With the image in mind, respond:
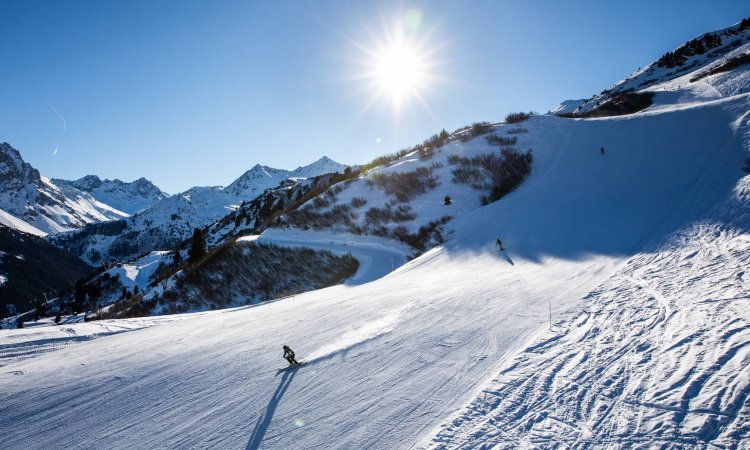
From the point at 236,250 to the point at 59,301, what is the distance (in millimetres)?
155063

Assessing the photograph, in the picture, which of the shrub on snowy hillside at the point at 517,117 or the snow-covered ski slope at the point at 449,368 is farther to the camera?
the shrub on snowy hillside at the point at 517,117

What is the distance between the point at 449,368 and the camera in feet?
21.7

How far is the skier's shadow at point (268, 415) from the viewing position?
5.18 m

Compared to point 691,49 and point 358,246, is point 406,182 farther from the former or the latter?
point 691,49

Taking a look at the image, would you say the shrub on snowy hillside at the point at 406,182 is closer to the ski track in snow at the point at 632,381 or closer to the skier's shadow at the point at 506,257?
the skier's shadow at the point at 506,257


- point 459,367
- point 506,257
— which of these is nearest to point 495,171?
point 506,257

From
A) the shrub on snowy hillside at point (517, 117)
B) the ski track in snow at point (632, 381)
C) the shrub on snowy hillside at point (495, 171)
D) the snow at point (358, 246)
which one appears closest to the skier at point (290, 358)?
the ski track in snow at point (632, 381)

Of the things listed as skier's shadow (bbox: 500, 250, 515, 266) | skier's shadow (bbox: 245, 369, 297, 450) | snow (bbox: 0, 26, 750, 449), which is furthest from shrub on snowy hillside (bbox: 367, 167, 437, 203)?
skier's shadow (bbox: 245, 369, 297, 450)

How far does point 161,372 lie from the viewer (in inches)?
305

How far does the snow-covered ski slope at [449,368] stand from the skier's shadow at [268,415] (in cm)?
4

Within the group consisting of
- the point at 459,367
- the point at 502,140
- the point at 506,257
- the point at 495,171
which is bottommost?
the point at 459,367

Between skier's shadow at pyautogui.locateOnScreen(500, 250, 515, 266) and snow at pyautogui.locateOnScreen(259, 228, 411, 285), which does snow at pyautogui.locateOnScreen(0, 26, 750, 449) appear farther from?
snow at pyautogui.locateOnScreen(259, 228, 411, 285)

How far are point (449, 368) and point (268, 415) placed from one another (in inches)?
131

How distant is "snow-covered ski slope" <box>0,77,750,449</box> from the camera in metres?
4.96
